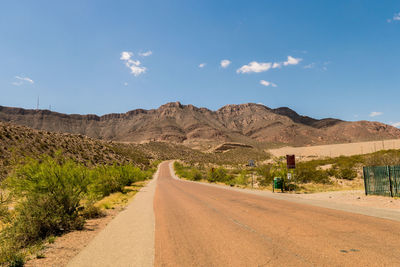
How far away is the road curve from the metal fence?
719 centimetres

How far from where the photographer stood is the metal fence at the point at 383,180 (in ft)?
48.9

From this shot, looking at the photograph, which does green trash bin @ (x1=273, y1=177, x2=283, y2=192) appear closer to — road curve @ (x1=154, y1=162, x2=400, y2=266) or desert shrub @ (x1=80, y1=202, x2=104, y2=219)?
road curve @ (x1=154, y1=162, x2=400, y2=266)

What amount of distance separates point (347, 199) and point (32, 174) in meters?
16.8

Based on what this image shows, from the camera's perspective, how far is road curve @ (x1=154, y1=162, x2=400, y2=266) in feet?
17.6

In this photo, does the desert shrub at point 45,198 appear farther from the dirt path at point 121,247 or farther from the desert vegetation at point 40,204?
the dirt path at point 121,247

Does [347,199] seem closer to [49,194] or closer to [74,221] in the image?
[74,221]

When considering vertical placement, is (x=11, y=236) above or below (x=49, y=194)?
below

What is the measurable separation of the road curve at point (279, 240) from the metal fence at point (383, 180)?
7191 mm

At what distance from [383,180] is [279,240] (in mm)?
12892

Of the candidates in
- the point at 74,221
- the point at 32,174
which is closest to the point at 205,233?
the point at 74,221

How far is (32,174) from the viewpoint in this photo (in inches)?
409

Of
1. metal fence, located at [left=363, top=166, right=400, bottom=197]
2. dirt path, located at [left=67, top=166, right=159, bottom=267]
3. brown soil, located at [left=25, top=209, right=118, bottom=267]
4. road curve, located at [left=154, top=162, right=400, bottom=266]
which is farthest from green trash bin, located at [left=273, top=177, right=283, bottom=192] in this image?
brown soil, located at [left=25, top=209, right=118, bottom=267]

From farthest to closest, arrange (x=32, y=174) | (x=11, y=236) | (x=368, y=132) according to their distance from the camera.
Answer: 1. (x=368, y=132)
2. (x=32, y=174)
3. (x=11, y=236)

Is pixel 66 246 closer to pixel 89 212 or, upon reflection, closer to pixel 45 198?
pixel 45 198
